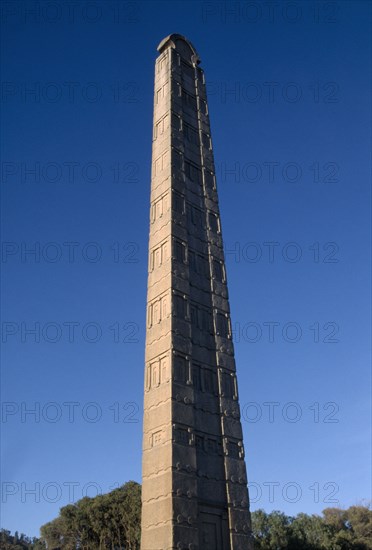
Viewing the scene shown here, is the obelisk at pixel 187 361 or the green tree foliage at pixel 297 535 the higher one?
the obelisk at pixel 187 361

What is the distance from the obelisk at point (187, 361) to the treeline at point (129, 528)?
92.2 feet

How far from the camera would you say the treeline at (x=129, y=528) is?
42.2 m

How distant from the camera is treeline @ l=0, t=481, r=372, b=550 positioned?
1661 inches

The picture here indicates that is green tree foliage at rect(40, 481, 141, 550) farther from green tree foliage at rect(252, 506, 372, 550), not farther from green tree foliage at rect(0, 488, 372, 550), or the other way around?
green tree foliage at rect(252, 506, 372, 550)

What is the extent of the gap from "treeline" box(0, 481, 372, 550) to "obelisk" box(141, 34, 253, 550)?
92.2 feet

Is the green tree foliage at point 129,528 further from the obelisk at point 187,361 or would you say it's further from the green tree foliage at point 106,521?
the obelisk at point 187,361

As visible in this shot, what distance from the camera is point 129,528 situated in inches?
1638

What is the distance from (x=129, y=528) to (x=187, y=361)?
1188 inches

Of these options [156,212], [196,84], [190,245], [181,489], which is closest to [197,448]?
[181,489]

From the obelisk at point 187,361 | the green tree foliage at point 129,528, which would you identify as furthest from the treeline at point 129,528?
the obelisk at point 187,361

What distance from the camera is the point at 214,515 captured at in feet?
51.5

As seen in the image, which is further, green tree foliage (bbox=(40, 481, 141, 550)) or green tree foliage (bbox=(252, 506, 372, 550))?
green tree foliage (bbox=(252, 506, 372, 550))

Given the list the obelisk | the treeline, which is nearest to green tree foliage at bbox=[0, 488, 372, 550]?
the treeline

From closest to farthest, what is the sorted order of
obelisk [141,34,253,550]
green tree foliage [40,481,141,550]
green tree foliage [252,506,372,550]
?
1. obelisk [141,34,253,550]
2. green tree foliage [40,481,141,550]
3. green tree foliage [252,506,372,550]
